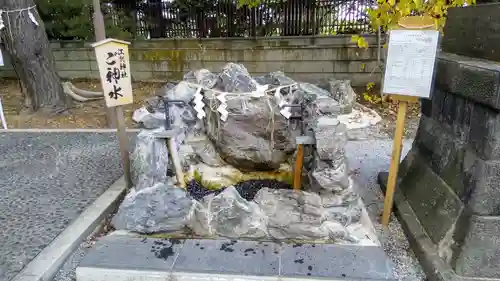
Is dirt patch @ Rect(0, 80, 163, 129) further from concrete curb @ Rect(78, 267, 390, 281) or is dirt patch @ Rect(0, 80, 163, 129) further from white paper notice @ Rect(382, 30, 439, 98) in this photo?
white paper notice @ Rect(382, 30, 439, 98)

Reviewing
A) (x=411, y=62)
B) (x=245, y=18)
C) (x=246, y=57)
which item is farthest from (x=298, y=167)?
(x=245, y=18)

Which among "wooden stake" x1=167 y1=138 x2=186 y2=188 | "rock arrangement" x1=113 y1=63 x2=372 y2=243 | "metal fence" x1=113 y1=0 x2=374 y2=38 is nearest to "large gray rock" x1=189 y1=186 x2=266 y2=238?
"rock arrangement" x1=113 y1=63 x2=372 y2=243

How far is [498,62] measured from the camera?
2.55 meters

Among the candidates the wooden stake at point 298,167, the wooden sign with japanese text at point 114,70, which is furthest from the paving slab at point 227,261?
the wooden sign with japanese text at point 114,70

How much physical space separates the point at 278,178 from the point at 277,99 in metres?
0.94

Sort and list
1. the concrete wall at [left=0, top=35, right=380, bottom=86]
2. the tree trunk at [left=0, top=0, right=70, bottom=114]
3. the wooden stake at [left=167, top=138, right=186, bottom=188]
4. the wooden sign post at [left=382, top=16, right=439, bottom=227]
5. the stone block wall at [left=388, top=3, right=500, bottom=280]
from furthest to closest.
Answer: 1. the concrete wall at [left=0, top=35, right=380, bottom=86]
2. the tree trunk at [left=0, top=0, right=70, bottom=114]
3. the wooden stake at [left=167, top=138, right=186, bottom=188]
4. the wooden sign post at [left=382, top=16, right=439, bottom=227]
5. the stone block wall at [left=388, top=3, right=500, bottom=280]

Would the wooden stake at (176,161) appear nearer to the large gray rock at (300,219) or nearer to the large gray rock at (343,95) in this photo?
the large gray rock at (300,219)

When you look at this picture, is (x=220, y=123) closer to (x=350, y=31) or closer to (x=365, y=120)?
(x=365, y=120)

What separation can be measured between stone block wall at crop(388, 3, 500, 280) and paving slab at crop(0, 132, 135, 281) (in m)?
3.30

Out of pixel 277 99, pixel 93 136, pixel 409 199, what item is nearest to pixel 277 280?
pixel 409 199

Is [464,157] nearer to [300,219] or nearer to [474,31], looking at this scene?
[474,31]

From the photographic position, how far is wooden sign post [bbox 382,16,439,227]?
9.21 ft

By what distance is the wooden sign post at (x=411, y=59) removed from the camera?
2809 mm

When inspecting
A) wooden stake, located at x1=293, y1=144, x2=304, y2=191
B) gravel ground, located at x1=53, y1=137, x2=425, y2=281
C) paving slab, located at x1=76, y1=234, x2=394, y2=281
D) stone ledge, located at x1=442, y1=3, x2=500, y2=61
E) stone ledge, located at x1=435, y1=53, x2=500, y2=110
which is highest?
stone ledge, located at x1=442, y1=3, x2=500, y2=61
